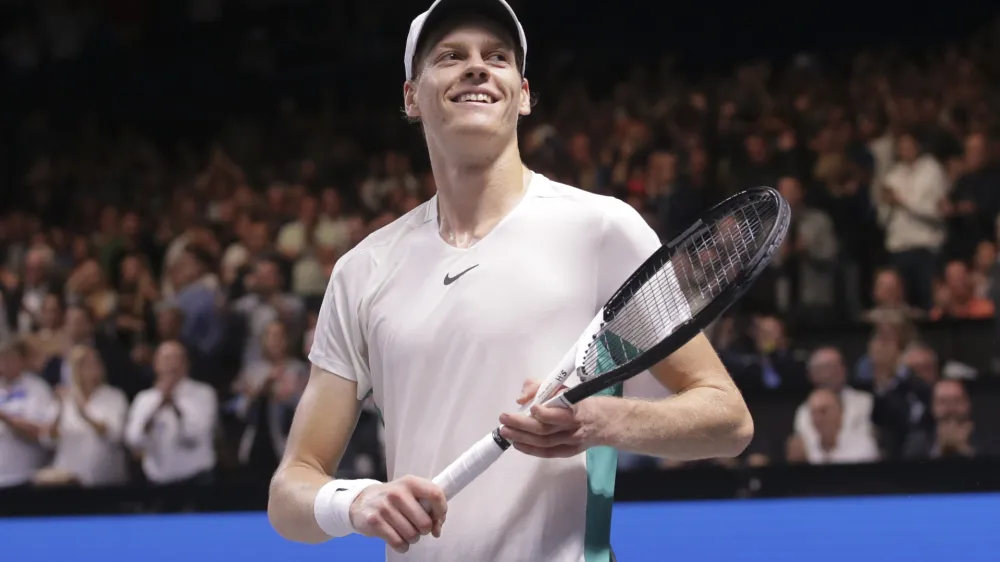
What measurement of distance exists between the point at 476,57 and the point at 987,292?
5773 millimetres

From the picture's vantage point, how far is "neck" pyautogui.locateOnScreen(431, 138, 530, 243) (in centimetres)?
274

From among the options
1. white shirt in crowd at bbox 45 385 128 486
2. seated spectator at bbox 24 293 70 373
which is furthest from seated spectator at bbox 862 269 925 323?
seated spectator at bbox 24 293 70 373

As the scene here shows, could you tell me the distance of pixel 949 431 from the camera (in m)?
6.88

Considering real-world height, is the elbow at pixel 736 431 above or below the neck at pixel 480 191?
below

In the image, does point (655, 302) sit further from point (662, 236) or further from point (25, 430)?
point (25, 430)

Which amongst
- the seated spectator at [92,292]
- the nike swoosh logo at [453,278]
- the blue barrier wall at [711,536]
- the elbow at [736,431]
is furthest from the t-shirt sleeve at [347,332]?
the seated spectator at [92,292]

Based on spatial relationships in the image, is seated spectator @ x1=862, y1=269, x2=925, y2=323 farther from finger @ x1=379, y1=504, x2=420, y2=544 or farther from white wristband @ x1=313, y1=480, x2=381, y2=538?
finger @ x1=379, y1=504, x2=420, y2=544

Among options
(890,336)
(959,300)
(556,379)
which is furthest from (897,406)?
(556,379)

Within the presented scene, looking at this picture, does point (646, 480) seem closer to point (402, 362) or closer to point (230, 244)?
point (402, 362)

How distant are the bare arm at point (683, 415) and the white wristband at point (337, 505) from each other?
16.6 inches

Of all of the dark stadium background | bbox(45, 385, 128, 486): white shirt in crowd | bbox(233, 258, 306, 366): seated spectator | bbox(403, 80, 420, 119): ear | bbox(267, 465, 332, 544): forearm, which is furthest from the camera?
bbox(233, 258, 306, 366): seated spectator

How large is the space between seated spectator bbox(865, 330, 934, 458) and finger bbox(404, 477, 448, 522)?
4.97 meters

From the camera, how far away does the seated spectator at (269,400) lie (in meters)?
7.87

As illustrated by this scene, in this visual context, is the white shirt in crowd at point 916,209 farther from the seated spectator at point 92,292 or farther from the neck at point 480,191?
the neck at point 480,191
